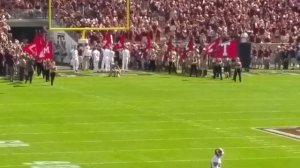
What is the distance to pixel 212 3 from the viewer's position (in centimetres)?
6009

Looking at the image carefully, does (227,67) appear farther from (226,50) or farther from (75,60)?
(75,60)

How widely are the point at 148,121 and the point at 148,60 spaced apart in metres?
21.4

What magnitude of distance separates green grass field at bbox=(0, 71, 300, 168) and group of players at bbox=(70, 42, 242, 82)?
7.25 ft

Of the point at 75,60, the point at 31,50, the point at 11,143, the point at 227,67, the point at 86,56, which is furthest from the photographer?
the point at 86,56

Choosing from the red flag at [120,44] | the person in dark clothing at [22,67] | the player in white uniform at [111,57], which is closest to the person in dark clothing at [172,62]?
the player in white uniform at [111,57]

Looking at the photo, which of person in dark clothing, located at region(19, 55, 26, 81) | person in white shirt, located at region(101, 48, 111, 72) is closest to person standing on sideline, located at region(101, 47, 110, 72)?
person in white shirt, located at region(101, 48, 111, 72)

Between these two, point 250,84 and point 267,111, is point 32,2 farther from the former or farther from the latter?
point 267,111

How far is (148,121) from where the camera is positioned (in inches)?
1185

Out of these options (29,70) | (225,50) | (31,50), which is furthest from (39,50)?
(225,50)

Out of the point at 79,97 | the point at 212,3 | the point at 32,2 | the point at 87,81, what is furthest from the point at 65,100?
the point at 212,3

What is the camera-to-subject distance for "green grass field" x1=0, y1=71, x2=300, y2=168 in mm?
23788

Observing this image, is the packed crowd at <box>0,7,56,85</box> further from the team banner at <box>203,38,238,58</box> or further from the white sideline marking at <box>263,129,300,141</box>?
the white sideline marking at <box>263,129,300,141</box>

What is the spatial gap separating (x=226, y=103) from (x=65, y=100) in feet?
17.7

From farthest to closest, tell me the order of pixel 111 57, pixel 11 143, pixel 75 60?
pixel 111 57, pixel 75 60, pixel 11 143
